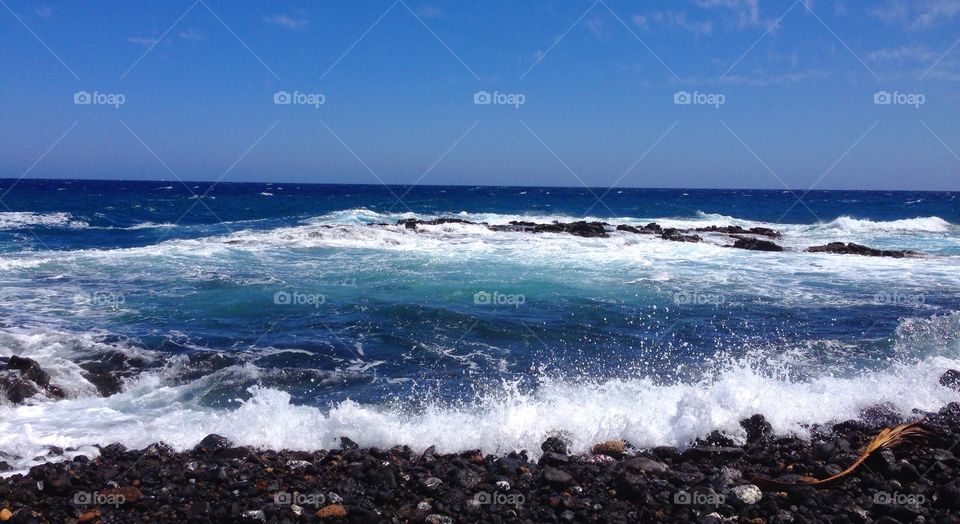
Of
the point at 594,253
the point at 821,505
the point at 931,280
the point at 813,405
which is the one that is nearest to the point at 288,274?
the point at 594,253

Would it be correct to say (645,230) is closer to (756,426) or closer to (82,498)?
(756,426)

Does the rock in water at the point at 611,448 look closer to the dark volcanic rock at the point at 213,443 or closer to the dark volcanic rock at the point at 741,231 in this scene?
the dark volcanic rock at the point at 213,443

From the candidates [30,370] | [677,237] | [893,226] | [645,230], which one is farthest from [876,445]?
[893,226]

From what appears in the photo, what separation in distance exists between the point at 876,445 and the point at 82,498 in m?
6.22

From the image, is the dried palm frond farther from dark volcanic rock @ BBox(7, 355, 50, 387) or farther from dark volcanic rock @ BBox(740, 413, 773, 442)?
dark volcanic rock @ BBox(7, 355, 50, 387)

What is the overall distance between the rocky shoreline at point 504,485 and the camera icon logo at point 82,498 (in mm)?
10

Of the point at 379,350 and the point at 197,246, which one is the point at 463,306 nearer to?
the point at 379,350

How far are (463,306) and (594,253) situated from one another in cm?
983

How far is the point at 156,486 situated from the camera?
4.94m

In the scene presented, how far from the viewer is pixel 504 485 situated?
16.0 ft

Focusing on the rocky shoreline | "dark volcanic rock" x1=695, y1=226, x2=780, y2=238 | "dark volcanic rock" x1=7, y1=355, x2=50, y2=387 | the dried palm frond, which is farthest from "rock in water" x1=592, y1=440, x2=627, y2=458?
"dark volcanic rock" x1=695, y1=226, x2=780, y2=238

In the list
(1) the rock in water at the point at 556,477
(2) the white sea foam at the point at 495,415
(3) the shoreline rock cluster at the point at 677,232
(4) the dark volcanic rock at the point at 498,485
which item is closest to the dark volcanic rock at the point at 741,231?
(3) the shoreline rock cluster at the point at 677,232

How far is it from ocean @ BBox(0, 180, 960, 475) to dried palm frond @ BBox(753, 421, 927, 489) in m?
0.69

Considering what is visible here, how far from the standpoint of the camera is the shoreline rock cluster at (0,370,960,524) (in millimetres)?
4430
